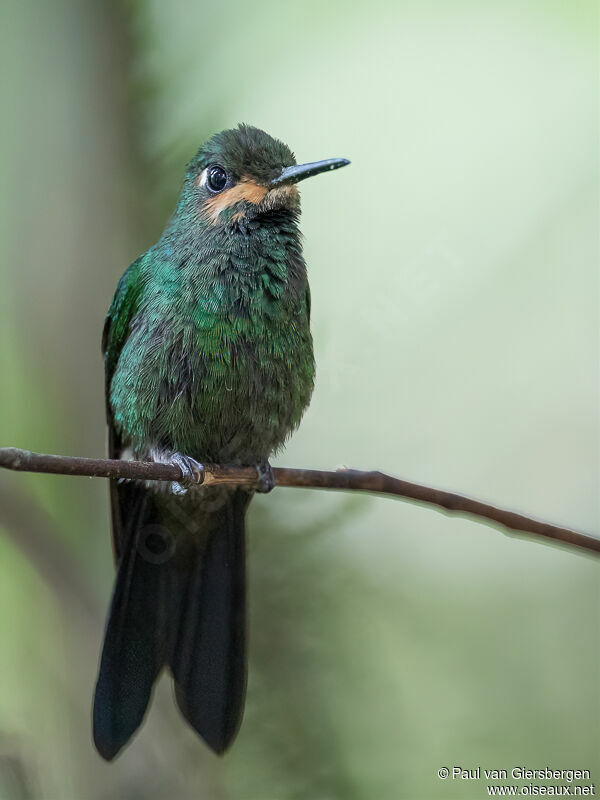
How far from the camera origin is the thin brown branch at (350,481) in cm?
96

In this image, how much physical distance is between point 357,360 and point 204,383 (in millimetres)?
375

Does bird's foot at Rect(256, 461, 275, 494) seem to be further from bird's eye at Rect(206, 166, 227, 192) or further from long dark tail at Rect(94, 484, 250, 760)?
bird's eye at Rect(206, 166, 227, 192)

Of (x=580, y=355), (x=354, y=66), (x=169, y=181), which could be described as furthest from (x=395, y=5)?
(x=580, y=355)

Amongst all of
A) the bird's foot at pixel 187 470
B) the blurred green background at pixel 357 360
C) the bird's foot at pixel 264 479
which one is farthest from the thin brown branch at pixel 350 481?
the blurred green background at pixel 357 360

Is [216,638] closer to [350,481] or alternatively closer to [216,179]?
[350,481]

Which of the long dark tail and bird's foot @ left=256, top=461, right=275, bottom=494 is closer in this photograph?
the long dark tail

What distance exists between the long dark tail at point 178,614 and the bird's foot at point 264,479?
0.19 metres

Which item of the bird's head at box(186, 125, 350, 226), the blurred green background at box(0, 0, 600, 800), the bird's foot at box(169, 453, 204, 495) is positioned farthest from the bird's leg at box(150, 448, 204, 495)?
the bird's head at box(186, 125, 350, 226)

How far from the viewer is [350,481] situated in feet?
4.01

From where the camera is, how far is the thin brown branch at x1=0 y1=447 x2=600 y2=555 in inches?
38.0

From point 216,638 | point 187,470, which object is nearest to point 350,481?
point 187,470

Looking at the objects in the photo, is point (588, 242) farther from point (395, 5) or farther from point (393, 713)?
point (393, 713)

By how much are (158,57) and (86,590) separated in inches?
46.6

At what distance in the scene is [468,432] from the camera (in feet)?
6.65
